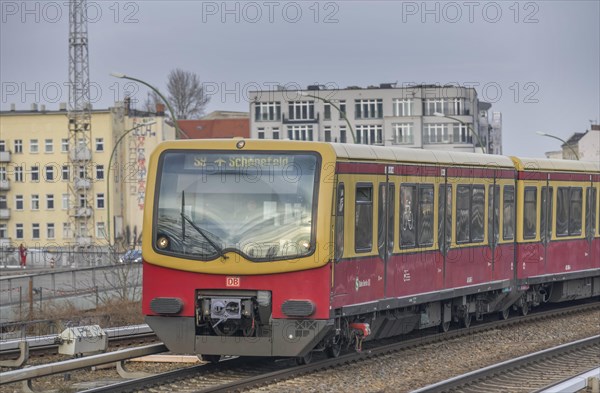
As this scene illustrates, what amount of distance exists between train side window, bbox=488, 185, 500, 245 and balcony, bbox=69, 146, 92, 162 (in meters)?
60.4

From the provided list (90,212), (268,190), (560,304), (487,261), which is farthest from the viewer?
(90,212)

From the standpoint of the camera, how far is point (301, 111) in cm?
11812

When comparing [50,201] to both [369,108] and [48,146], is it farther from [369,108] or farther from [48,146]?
[369,108]

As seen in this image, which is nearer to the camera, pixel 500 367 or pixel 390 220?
pixel 500 367

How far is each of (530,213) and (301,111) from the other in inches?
3750

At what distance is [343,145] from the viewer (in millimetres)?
15664

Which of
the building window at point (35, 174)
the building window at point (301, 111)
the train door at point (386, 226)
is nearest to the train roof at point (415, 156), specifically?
the train door at point (386, 226)

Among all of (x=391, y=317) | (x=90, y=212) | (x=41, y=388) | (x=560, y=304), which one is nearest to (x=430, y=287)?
(x=391, y=317)

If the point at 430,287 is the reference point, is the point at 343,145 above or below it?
above

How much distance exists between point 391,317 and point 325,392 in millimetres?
4375

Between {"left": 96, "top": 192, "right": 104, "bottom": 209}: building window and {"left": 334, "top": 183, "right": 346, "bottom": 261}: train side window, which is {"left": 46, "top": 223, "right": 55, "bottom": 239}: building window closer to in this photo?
{"left": 96, "top": 192, "right": 104, "bottom": 209}: building window

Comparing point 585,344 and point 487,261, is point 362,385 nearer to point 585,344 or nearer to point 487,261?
point 585,344

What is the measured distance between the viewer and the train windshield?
587 inches

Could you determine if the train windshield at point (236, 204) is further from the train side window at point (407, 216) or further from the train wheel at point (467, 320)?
the train wheel at point (467, 320)
